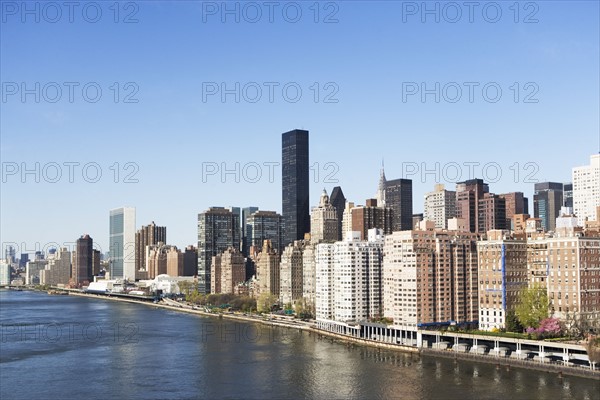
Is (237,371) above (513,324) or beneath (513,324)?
beneath

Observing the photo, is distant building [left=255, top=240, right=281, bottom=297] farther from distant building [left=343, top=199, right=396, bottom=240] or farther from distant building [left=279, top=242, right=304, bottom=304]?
distant building [left=343, top=199, right=396, bottom=240]

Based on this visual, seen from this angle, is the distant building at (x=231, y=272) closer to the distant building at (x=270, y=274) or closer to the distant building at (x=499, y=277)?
the distant building at (x=270, y=274)

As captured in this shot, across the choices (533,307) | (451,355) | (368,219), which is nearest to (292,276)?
(368,219)

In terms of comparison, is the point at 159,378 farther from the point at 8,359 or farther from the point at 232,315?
the point at 232,315

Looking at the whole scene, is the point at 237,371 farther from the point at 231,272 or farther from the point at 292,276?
the point at 231,272

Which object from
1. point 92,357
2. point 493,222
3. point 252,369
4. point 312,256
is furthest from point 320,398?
point 493,222

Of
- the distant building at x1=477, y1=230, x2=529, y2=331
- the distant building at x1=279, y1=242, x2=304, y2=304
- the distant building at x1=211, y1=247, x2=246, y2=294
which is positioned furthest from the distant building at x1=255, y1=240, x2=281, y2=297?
the distant building at x1=477, y1=230, x2=529, y2=331
